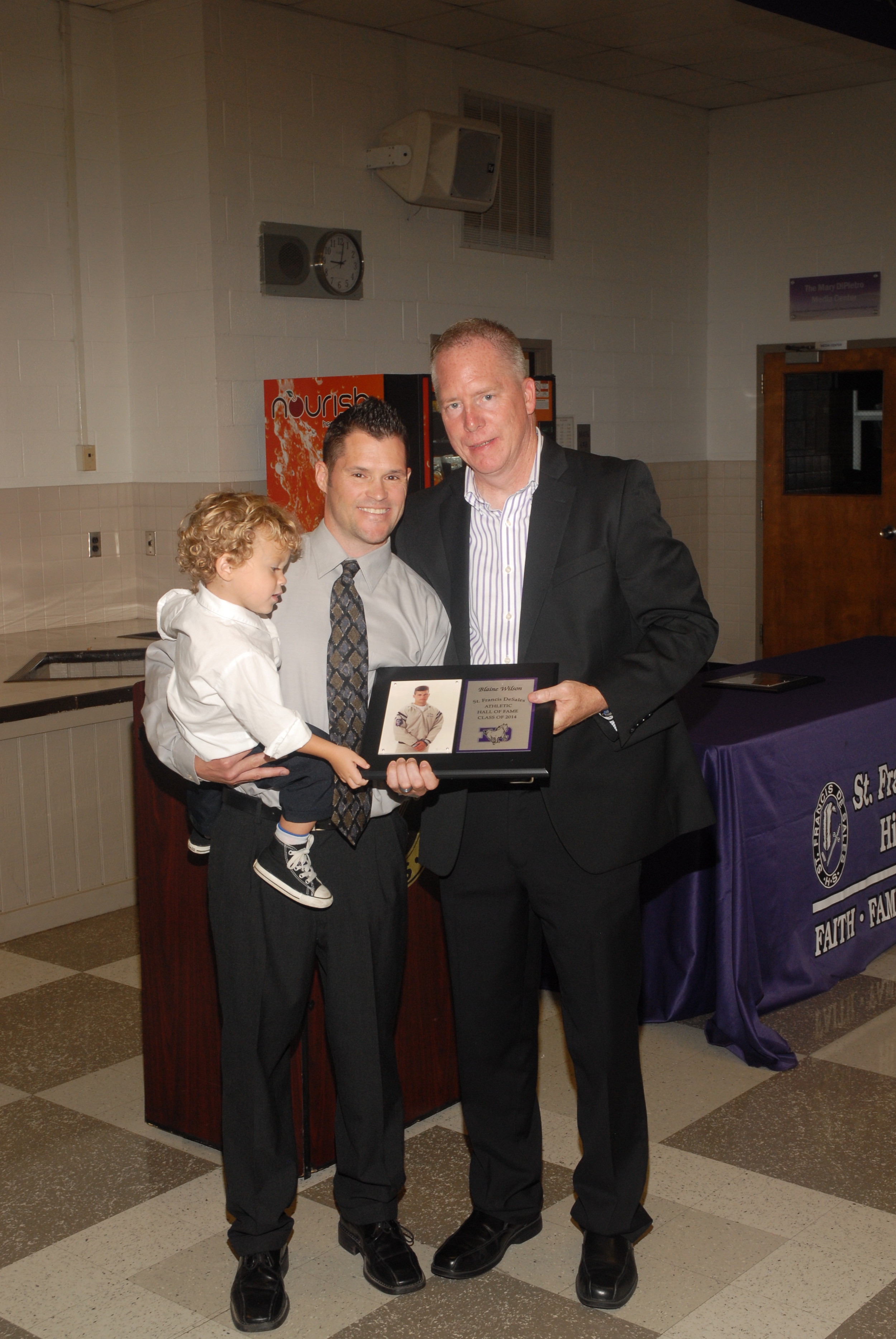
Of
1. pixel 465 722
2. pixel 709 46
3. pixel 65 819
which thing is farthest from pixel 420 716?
pixel 709 46

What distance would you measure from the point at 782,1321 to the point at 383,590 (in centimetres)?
147

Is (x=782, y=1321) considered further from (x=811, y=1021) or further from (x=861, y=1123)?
(x=811, y=1021)

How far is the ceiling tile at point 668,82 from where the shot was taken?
24.8 feet

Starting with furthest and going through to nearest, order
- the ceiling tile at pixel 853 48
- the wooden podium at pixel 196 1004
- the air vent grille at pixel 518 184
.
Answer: the air vent grille at pixel 518 184 < the ceiling tile at pixel 853 48 < the wooden podium at pixel 196 1004

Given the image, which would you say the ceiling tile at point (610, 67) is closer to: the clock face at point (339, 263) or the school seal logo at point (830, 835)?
the clock face at point (339, 263)

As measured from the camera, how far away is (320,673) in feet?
7.68

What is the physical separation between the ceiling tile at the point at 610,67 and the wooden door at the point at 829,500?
6.46 feet

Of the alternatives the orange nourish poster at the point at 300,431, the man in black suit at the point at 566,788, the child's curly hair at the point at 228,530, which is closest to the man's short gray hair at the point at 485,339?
the man in black suit at the point at 566,788

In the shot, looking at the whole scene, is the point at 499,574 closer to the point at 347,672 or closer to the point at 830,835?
the point at 347,672

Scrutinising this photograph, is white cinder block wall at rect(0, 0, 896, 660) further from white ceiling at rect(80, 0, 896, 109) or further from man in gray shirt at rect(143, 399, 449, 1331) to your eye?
man in gray shirt at rect(143, 399, 449, 1331)

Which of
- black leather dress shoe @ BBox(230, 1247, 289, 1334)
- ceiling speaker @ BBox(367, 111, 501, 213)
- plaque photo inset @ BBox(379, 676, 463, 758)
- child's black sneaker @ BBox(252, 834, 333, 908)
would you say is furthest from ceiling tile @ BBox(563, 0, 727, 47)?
black leather dress shoe @ BBox(230, 1247, 289, 1334)

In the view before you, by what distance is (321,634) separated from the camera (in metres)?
2.34

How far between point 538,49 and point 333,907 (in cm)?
587

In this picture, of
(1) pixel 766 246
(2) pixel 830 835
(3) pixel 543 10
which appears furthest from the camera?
(1) pixel 766 246
